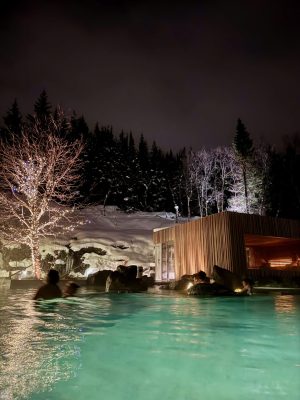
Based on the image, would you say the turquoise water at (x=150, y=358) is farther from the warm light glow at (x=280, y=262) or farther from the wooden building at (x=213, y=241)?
the warm light glow at (x=280, y=262)

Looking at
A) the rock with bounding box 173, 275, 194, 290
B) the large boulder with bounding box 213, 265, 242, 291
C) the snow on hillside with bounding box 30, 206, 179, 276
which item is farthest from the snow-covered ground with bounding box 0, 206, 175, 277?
the large boulder with bounding box 213, 265, 242, 291

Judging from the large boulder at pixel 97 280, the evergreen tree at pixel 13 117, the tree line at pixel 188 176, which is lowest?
the large boulder at pixel 97 280

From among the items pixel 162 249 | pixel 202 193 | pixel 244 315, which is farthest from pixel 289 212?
pixel 244 315

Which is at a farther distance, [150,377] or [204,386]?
[150,377]

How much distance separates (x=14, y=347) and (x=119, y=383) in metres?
1.72

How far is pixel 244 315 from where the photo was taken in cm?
662

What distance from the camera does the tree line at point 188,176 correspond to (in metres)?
32.2

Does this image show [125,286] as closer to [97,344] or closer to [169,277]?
[169,277]

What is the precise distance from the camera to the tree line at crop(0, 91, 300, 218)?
32.2m

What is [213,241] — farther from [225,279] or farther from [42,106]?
[42,106]

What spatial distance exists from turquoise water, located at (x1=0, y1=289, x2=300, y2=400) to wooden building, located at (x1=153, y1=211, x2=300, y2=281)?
26.8 ft

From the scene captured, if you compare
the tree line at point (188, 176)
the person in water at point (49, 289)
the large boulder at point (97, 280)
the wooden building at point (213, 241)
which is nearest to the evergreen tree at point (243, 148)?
the tree line at point (188, 176)

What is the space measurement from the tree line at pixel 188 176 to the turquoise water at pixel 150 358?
64.2 feet

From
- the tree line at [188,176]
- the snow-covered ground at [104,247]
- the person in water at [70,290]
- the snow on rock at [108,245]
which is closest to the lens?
the person in water at [70,290]
